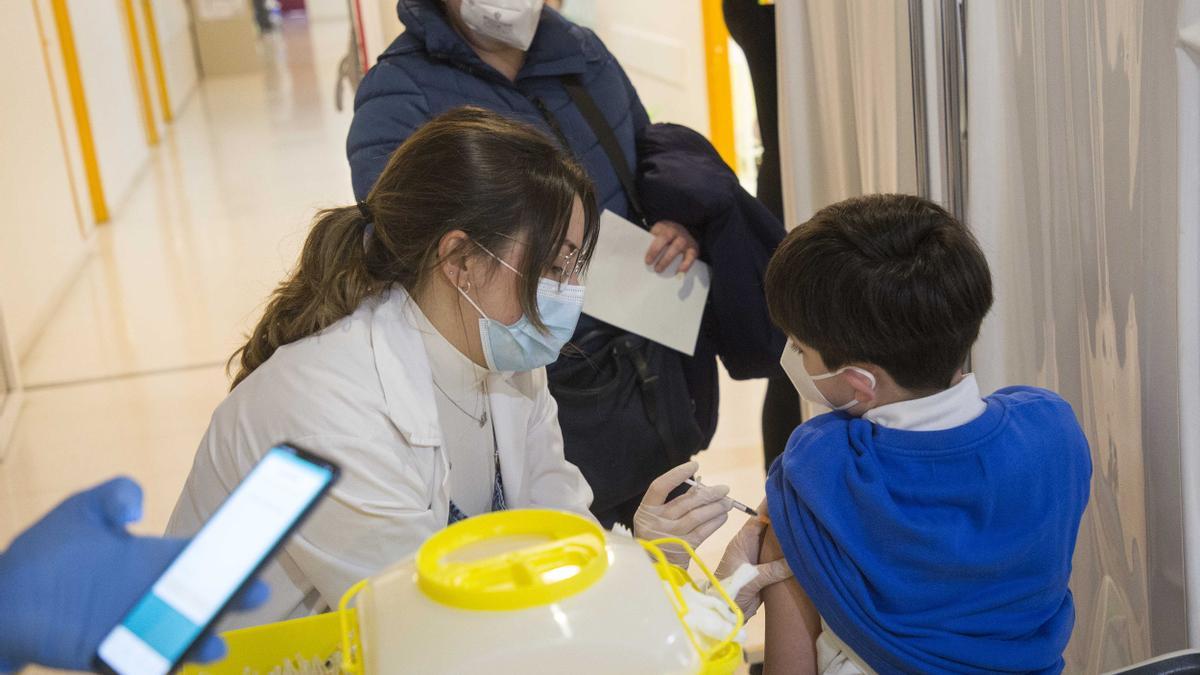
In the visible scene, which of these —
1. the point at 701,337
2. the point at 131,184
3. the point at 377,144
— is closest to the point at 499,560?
the point at 377,144

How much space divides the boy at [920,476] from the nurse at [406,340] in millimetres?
202

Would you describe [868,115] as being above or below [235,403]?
above

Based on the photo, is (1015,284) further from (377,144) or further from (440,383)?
(377,144)

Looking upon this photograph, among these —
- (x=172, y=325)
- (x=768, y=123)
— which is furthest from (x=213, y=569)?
(x=172, y=325)

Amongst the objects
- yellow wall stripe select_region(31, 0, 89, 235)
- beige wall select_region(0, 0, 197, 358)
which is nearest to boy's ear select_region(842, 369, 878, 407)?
beige wall select_region(0, 0, 197, 358)

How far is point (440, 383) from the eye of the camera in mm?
1734

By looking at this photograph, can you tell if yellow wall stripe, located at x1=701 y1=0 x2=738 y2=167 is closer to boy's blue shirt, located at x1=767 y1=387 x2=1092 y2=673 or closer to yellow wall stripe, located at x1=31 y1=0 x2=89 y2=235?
yellow wall stripe, located at x1=31 y1=0 x2=89 y2=235


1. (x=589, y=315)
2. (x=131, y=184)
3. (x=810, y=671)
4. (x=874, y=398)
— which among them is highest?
(x=874, y=398)

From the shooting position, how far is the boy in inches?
51.9

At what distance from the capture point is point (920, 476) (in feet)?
4.34

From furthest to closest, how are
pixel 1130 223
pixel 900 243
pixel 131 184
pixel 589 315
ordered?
pixel 131 184
pixel 589 315
pixel 1130 223
pixel 900 243

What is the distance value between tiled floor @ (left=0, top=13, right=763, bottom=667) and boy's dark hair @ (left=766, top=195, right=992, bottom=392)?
1143 mm

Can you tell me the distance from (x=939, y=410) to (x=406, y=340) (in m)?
0.70

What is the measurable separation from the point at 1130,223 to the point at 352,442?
3.23 feet
